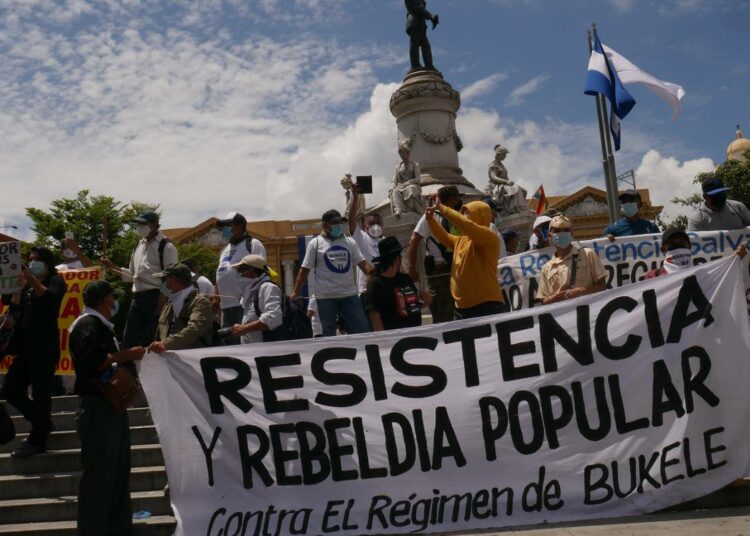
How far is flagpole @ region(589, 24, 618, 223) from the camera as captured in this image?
43.9 feet

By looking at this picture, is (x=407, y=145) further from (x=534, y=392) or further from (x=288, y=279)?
(x=288, y=279)

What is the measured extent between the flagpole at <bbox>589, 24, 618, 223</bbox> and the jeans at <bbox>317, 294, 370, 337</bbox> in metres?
7.81

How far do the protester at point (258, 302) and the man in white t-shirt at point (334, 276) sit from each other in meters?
0.82

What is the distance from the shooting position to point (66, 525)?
5.15m

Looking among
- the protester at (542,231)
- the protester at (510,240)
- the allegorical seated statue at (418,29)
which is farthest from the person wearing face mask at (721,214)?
the allegorical seated statue at (418,29)

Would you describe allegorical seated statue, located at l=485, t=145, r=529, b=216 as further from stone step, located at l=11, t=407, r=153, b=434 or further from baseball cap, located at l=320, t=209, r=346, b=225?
stone step, located at l=11, t=407, r=153, b=434

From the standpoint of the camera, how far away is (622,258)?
7.06m

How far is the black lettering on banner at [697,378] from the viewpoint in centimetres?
461

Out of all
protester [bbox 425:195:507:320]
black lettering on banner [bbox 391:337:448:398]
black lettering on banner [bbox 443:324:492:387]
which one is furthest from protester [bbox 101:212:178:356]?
black lettering on banner [bbox 443:324:492:387]

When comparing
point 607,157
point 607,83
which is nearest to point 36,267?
point 607,83

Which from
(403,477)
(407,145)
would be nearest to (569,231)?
(403,477)

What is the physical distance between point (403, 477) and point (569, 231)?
255cm

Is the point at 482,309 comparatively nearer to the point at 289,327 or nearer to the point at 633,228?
the point at 289,327

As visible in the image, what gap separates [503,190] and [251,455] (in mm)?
17097
